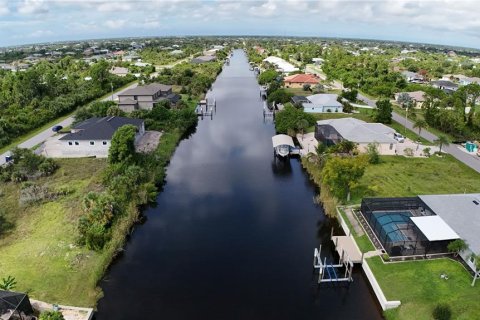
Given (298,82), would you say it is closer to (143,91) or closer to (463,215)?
(143,91)

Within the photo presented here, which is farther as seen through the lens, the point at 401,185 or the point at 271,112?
the point at 271,112

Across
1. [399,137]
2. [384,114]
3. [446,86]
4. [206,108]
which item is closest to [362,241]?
[399,137]

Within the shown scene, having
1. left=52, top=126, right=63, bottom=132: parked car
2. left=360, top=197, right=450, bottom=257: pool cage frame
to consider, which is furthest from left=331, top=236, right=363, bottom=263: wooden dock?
left=52, top=126, right=63, bottom=132: parked car

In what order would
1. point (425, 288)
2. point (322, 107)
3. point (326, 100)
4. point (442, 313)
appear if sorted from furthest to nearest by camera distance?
point (326, 100) → point (322, 107) → point (425, 288) → point (442, 313)

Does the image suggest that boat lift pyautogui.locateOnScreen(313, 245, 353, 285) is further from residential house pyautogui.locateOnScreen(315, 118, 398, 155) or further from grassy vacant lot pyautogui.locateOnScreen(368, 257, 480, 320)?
residential house pyautogui.locateOnScreen(315, 118, 398, 155)

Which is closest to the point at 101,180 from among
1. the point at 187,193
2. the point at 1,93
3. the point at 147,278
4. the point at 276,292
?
the point at 187,193

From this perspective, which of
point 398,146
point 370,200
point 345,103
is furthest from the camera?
point 345,103

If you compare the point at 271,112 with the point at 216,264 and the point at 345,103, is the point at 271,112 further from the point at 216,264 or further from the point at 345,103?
the point at 216,264
